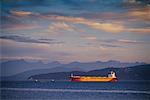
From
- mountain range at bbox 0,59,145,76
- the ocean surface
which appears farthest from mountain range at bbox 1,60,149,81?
the ocean surface

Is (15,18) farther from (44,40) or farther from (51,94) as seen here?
(51,94)

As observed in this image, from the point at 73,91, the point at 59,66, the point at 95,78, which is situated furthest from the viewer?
the point at 73,91

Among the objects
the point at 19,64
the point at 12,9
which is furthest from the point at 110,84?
the point at 12,9

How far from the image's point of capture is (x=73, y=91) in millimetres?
6336

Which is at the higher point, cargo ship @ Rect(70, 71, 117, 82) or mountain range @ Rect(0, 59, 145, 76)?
mountain range @ Rect(0, 59, 145, 76)

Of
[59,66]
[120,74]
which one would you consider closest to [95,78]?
[120,74]

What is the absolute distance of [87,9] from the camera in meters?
6.05

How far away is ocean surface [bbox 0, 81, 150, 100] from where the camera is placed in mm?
5910

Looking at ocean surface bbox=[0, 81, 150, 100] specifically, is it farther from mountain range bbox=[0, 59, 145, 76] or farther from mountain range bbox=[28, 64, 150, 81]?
mountain range bbox=[0, 59, 145, 76]

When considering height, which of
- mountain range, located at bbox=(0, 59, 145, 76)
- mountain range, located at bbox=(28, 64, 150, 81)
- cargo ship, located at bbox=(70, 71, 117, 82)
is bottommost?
cargo ship, located at bbox=(70, 71, 117, 82)

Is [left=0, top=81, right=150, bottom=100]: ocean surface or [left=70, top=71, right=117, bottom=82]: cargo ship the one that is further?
[left=70, top=71, right=117, bottom=82]: cargo ship

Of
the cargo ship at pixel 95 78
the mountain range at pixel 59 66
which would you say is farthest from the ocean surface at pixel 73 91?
the mountain range at pixel 59 66

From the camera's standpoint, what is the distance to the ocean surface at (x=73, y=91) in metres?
5.91

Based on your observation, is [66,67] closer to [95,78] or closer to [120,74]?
[95,78]
